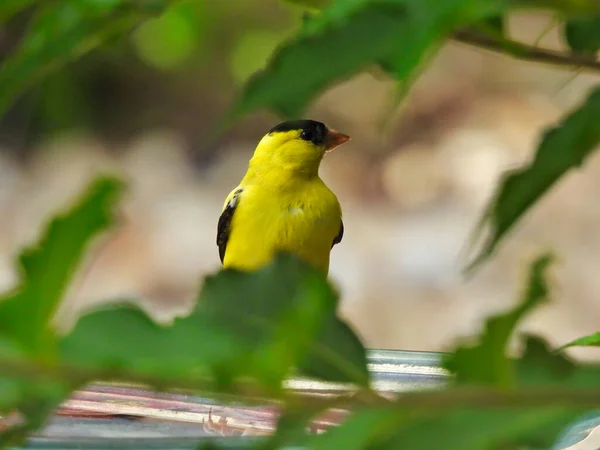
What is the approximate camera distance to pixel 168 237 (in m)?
2.44

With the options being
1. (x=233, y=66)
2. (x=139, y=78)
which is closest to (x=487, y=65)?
(x=233, y=66)

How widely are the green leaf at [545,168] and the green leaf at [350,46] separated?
0.05 m

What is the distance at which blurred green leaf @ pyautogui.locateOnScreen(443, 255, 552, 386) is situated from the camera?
0.18 meters

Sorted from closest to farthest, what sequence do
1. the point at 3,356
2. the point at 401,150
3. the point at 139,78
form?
1. the point at 3,356
2. the point at 401,150
3. the point at 139,78

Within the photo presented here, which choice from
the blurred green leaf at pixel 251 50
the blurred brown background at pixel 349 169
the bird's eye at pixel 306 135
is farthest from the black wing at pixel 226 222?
the blurred green leaf at pixel 251 50

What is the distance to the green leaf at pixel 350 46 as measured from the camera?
17 centimetres

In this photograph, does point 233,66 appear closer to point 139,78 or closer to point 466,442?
point 139,78

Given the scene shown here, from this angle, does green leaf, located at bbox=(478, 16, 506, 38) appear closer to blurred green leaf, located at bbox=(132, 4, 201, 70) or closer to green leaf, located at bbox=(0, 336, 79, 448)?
green leaf, located at bbox=(0, 336, 79, 448)

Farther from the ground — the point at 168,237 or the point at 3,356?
the point at 168,237

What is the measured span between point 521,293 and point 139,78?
9.06 ft

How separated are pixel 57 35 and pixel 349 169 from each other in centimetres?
239

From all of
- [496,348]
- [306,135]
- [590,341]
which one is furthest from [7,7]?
[306,135]

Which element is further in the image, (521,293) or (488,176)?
(488,176)

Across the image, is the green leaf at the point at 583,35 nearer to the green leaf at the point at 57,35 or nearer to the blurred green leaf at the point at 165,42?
the green leaf at the point at 57,35
